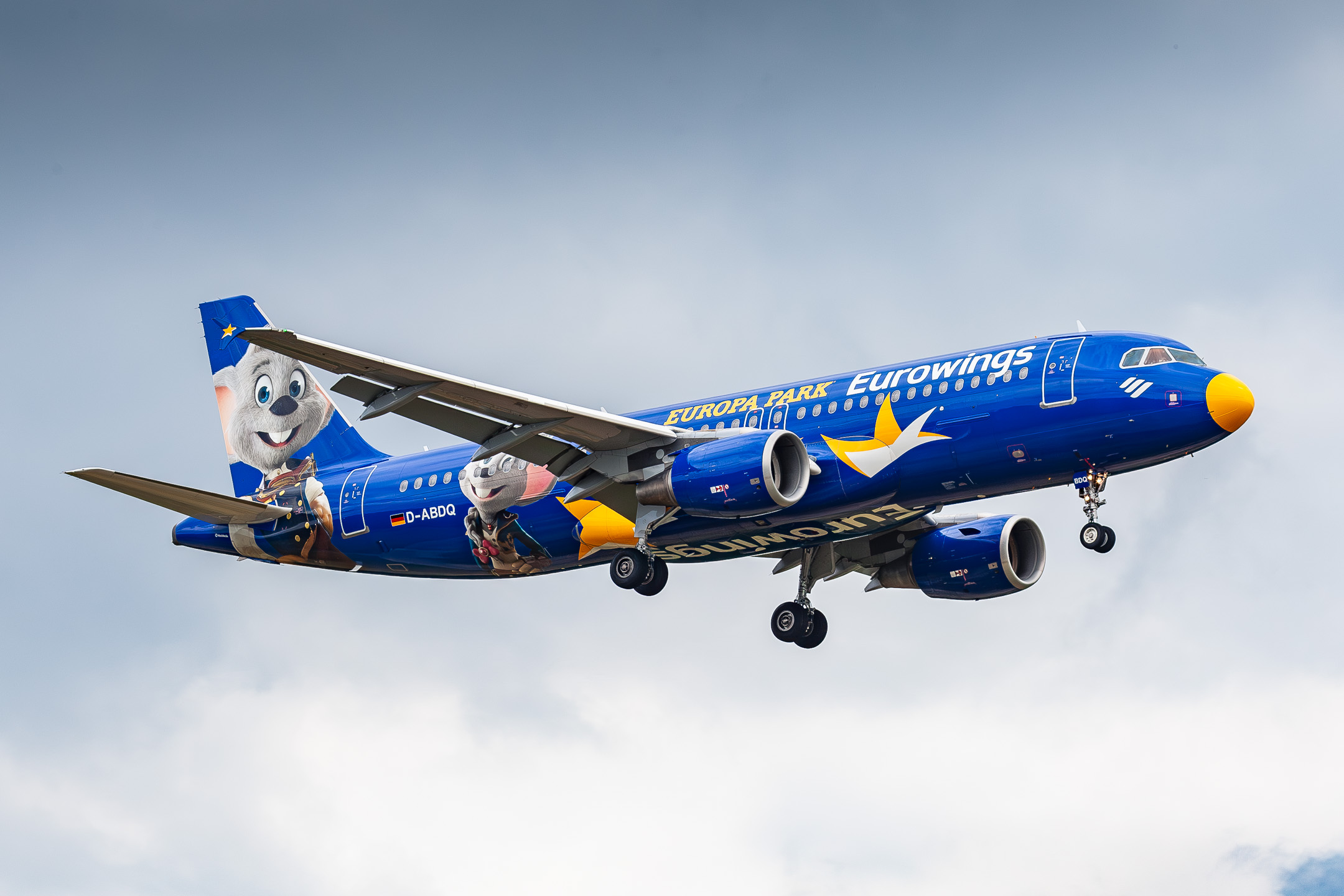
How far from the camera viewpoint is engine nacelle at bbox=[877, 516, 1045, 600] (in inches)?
1567

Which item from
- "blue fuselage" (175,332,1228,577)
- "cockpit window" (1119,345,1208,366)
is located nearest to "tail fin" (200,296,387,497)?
"blue fuselage" (175,332,1228,577)

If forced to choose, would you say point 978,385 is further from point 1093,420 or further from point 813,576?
point 813,576

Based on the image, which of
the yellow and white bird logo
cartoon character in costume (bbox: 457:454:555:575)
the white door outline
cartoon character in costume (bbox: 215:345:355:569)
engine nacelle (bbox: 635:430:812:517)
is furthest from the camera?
cartoon character in costume (bbox: 215:345:355:569)

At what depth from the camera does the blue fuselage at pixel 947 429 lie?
31.8 meters

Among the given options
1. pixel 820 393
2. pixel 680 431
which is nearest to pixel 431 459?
pixel 680 431

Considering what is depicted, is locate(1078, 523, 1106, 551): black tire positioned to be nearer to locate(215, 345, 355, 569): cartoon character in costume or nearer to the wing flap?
the wing flap

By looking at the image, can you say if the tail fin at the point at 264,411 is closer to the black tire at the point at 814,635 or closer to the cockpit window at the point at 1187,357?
the black tire at the point at 814,635

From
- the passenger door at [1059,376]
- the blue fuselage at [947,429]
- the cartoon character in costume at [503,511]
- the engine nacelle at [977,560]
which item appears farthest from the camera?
the engine nacelle at [977,560]

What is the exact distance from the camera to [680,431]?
118 feet

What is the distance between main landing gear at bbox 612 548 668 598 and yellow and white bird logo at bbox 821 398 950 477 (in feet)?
18.3

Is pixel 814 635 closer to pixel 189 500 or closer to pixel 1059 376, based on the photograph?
pixel 1059 376

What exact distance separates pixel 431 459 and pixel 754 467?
11786mm

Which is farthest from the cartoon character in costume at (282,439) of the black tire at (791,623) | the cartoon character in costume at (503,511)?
the black tire at (791,623)

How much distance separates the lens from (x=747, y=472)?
3266 cm
